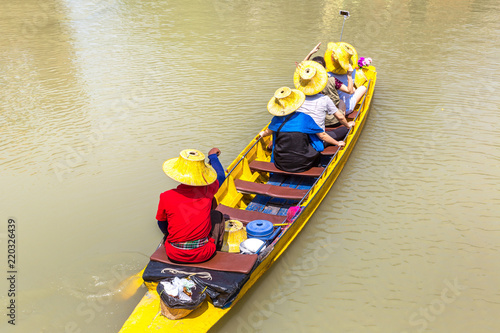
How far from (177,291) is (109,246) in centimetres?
208

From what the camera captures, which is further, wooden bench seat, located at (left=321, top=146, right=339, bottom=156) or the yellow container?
wooden bench seat, located at (left=321, top=146, right=339, bottom=156)

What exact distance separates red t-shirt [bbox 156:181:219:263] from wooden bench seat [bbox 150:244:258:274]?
74mm

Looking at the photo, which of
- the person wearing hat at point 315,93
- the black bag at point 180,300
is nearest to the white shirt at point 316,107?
the person wearing hat at point 315,93

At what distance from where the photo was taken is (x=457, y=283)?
5262 mm

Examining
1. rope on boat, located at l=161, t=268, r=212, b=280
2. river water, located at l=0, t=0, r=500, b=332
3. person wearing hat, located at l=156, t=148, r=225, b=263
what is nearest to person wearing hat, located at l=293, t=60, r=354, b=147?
river water, located at l=0, t=0, r=500, b=332

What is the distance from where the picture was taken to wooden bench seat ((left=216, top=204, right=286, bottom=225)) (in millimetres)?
5562

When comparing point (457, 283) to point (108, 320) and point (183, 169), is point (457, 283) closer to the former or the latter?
point (183, 169)

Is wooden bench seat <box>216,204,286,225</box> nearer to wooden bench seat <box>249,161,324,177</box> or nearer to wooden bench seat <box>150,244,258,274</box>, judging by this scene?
wooden bench seat <box>150,244,258,274</box>

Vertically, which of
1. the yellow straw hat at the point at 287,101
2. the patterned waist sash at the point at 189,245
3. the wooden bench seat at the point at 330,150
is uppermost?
the yellow straw hat at the point at 287,101

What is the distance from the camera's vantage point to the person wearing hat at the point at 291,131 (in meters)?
6.18

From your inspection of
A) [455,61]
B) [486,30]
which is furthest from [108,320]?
[486,30]

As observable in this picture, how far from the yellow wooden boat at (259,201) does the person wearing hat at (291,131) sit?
0.19m

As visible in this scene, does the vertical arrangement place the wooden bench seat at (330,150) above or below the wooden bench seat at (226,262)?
below

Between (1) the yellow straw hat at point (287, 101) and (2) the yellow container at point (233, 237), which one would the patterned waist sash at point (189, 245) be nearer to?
(2) the yellow container at point (233, 237)
